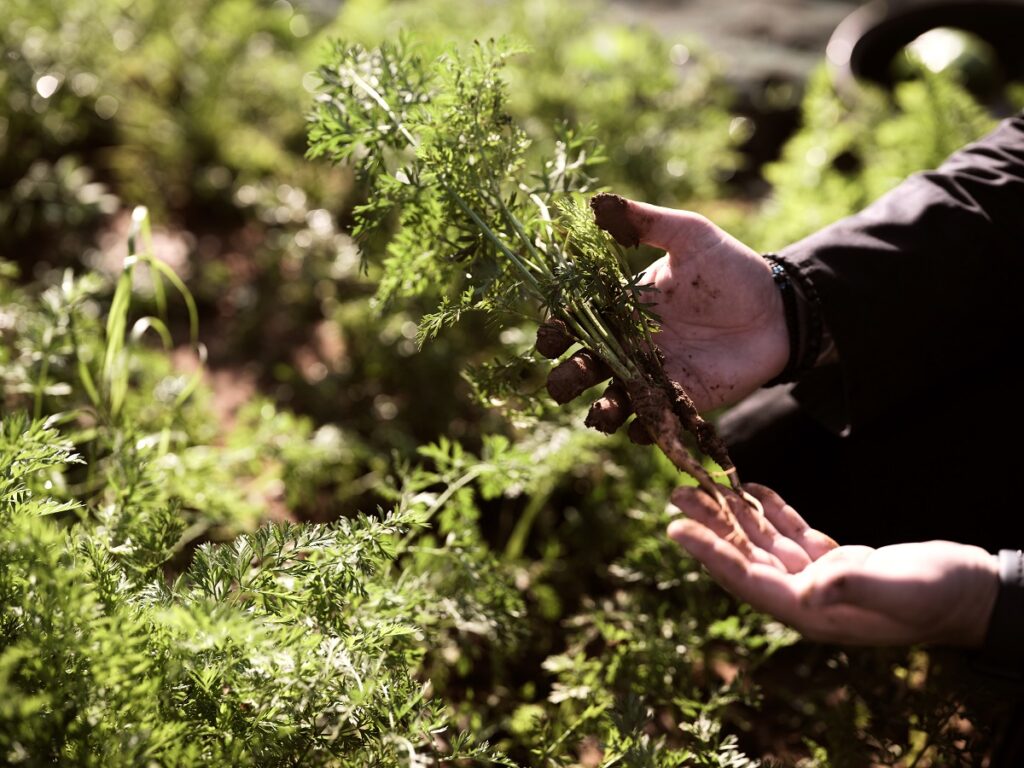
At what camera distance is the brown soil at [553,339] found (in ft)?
5.19

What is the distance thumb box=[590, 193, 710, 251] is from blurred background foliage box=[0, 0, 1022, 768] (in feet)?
0.58

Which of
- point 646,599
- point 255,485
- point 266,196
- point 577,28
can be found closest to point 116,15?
Result: point 266,196

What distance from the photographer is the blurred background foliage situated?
1.36m

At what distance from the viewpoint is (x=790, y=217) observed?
9.12 feet

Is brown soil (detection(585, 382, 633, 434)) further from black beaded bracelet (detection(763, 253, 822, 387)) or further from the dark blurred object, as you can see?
the dark blurred object

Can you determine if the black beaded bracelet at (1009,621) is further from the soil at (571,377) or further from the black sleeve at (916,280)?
the soil at (571,377)

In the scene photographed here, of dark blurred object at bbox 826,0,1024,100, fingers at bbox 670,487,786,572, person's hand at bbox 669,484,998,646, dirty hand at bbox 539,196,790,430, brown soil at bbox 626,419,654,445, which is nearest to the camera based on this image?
person's hand at bbox 669,484,998,646

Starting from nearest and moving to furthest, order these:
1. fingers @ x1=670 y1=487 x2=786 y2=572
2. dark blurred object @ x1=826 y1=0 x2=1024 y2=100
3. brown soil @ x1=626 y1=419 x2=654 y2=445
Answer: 1. fingers @ x1=670 y1=487 x2=786 y2=572
2. brown soil @ x1=626 y1=419 x2=654 y2=445
3. dark blurred object @ x1=826 y1=0 x2=1024 y2=100

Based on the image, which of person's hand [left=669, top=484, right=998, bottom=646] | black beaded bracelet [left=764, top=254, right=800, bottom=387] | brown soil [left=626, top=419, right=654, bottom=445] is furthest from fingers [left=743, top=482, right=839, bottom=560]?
black beaded bracelet [left=764, top=254, right=800, bottom=387]

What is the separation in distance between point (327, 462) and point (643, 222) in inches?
50.4

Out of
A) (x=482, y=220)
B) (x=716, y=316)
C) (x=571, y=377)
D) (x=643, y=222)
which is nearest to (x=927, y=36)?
(x=716, y=316)

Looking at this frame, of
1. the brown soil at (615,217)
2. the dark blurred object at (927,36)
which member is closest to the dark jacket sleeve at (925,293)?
the brown soil at (615,217)

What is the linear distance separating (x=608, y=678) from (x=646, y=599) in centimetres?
25

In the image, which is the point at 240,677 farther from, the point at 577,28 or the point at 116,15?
the point at 116,15
